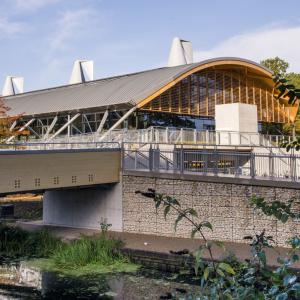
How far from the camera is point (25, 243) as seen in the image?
671 inches

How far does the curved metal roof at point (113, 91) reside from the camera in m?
32.1

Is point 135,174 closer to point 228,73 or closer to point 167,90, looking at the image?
point 167,90

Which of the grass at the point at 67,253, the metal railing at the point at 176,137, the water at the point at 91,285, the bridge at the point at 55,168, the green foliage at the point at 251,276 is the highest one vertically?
the metal railing at the point at 176,137

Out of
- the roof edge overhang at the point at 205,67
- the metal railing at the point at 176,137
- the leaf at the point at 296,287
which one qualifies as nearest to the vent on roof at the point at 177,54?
the roof edge overhang at the point at 205,67

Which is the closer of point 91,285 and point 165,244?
point 91,285

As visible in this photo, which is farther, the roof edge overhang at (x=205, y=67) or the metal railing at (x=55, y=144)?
the roof edge overhang at (x=205, y=67)

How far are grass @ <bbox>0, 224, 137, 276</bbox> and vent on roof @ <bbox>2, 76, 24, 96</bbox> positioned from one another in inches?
1781

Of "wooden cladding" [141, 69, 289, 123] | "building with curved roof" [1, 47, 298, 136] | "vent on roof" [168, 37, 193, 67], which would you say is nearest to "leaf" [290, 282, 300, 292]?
"building with curved roof" [1, 47, 298, 136]

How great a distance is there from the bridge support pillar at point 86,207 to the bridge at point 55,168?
100cm

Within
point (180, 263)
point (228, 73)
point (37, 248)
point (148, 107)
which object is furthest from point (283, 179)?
point (228, 73)

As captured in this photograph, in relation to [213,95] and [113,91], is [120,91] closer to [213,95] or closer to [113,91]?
[113,91]

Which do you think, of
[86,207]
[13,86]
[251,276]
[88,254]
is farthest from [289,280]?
[13,86]

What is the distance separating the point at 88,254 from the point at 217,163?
6.58 meters

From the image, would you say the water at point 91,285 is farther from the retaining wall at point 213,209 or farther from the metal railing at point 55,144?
the metal railing at point 55,144
